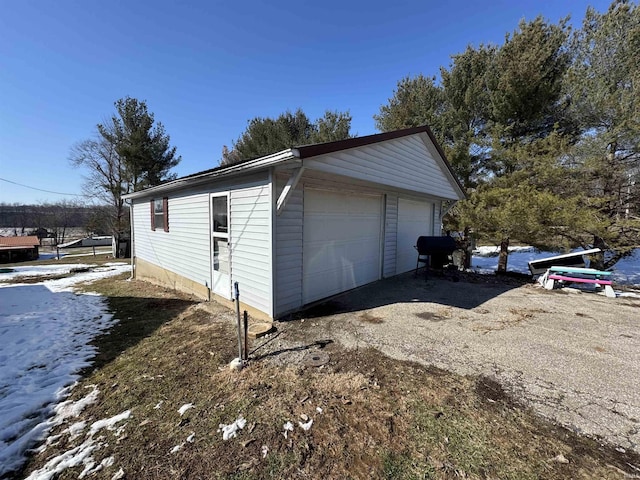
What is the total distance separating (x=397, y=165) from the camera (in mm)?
5977

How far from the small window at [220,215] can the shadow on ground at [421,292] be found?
7.45 feet

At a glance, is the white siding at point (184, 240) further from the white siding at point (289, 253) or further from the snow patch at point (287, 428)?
the snow patch at point (287, 428)

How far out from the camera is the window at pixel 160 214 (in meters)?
7.59

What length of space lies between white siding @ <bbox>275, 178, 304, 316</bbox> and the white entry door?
1.37 metres

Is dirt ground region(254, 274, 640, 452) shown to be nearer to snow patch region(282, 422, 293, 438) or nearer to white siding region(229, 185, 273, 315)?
white siding region(229, 185, 273, 315)

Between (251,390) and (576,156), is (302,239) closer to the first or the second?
(251,390)

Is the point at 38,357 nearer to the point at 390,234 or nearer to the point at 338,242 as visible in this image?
the point at 338,242

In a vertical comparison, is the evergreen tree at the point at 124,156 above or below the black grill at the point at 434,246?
above

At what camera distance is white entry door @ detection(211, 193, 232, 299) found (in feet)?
16.8

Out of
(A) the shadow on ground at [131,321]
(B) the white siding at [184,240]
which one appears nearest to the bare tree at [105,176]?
(B) the white siding at [184,240]

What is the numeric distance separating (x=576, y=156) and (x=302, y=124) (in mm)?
12762

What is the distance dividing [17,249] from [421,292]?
35135 mm

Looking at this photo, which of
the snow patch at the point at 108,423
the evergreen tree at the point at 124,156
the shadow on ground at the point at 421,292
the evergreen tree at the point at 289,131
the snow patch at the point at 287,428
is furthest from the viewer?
the evergreen tree at the point at 124,156

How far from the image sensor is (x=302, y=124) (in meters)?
15.8
